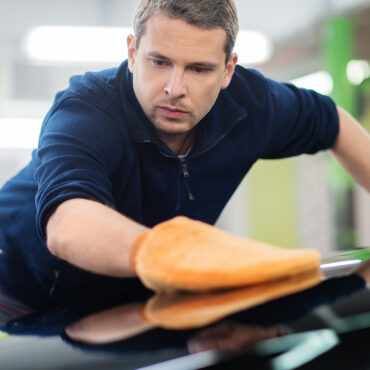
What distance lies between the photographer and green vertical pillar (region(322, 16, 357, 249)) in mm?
2639

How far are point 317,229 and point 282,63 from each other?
1165 millimetres

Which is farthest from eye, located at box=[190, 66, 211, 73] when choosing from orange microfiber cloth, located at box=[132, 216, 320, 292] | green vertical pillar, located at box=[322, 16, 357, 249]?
green vertical pillar, located at box=[322, 16, 357, 249]

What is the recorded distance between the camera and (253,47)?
3703 millimetres

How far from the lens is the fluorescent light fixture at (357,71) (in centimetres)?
268

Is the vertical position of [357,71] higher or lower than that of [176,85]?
lower

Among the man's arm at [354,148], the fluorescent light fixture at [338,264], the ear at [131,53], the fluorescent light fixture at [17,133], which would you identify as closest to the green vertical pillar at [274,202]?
the fluorescent light fixture at [17,133]

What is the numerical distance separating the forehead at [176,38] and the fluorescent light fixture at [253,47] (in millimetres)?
2836

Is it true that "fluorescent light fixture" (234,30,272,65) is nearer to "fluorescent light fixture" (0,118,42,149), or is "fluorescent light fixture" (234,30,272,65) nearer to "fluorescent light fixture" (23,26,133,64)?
"fluorescent light fixture" (23,26,133,64)

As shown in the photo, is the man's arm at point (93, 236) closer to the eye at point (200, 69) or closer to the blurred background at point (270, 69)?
the eye at point (200, 69)

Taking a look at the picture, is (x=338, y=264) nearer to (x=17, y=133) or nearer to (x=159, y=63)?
(x=159, y=63)

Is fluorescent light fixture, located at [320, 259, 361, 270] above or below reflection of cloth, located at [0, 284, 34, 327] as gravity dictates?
above

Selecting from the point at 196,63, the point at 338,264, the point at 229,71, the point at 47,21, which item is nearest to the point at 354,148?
the point at 229,71

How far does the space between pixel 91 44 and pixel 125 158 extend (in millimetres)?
3313

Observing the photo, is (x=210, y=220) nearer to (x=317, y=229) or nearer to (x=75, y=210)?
(x=75, y=210)
